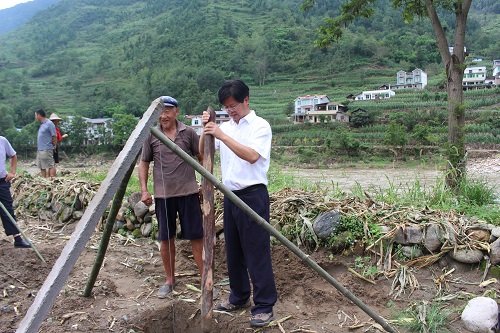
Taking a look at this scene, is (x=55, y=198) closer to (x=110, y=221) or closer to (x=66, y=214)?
(x=66, y=214)

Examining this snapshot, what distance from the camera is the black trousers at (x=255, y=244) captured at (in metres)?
2.81

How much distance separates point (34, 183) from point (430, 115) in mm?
33516

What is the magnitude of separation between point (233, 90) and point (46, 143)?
19.6ft

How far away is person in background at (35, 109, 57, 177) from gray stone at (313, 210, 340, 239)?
5670mm

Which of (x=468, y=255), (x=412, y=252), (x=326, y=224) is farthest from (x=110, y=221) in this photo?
(x=468, y=255)

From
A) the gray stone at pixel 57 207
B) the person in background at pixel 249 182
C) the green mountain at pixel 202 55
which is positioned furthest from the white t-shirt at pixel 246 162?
the green mountain at pixel 202 55

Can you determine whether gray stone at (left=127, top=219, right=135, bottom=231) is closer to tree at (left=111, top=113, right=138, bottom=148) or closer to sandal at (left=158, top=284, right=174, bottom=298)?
sandal at (left=158, top=284, right=174, bottom=298)

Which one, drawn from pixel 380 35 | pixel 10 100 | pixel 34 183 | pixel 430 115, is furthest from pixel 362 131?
pixel 10 100

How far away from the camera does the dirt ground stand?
304cm

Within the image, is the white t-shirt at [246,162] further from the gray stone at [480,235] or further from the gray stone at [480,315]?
the gray stone at [480,235]

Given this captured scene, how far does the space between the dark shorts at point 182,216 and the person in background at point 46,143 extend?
5.02 meters

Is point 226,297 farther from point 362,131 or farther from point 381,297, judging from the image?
point 362,131

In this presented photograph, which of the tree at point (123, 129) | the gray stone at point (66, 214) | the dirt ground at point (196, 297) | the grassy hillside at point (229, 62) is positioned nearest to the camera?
the dirt ground at point (196, 297)

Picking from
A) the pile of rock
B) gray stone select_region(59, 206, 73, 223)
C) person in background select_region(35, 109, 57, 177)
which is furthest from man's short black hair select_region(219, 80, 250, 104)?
person in background select_region(35, 109, 57, 177)
